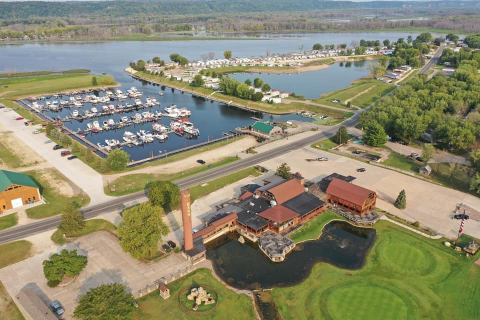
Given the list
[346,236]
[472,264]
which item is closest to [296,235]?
[346,236]

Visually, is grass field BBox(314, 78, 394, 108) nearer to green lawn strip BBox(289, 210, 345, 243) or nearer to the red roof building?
the red roof building

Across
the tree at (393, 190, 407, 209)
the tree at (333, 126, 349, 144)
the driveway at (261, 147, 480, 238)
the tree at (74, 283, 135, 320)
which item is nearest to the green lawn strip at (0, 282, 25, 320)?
the tree at (74, 283, 135, 320)

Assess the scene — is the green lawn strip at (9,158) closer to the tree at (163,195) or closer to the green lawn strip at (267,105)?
the tree at (163,195)

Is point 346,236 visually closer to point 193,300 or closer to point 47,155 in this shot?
point 193,300

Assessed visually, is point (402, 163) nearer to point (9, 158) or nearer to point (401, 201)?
point (401, 201)

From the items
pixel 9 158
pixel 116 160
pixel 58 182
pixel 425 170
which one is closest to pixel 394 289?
pixel 425 170

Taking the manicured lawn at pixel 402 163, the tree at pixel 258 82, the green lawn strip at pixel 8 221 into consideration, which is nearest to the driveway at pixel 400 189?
the manicured lawn at pixel 402 163
